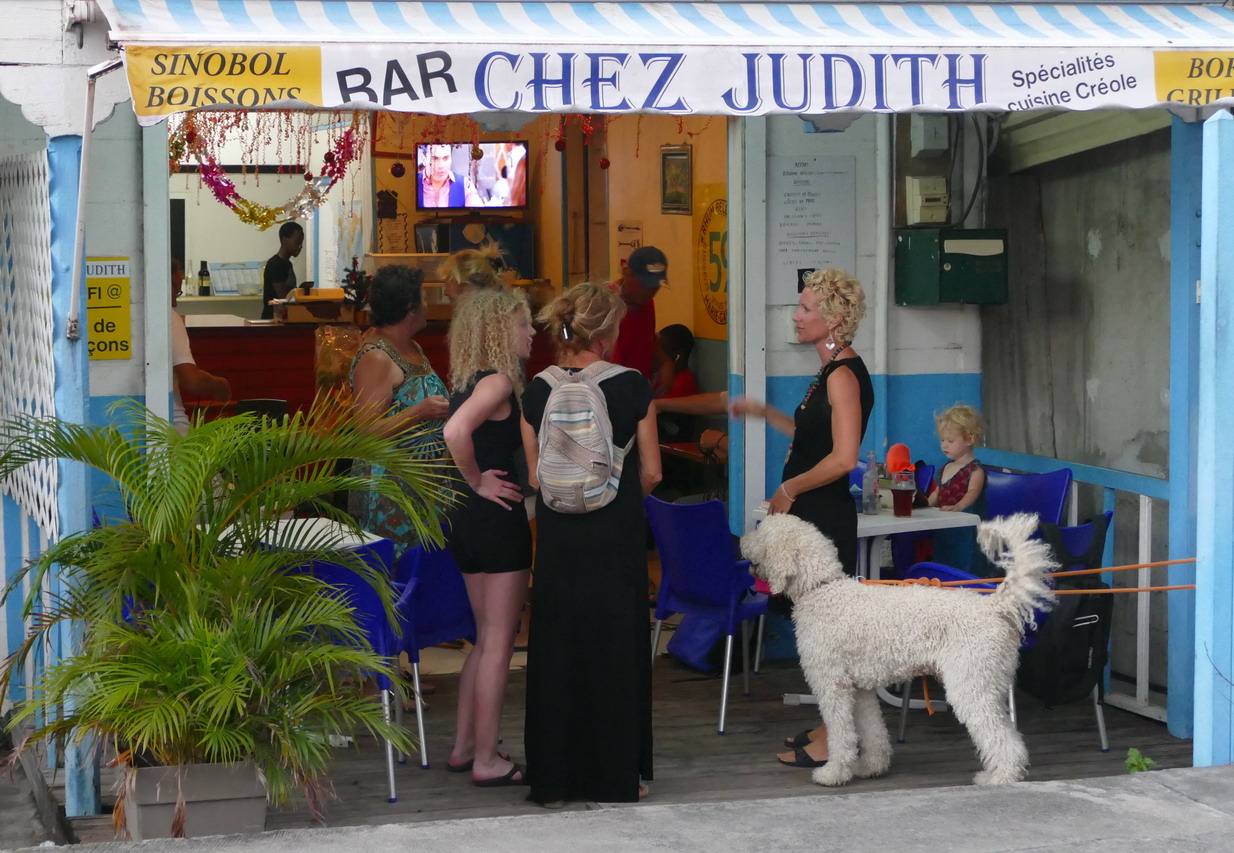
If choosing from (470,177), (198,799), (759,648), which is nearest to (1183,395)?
Answer: (759,648)

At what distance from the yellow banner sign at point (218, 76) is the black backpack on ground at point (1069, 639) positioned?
269cm

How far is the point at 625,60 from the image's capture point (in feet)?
12.6

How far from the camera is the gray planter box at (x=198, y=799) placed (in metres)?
3.49

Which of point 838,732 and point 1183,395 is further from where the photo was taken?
point 1183,395

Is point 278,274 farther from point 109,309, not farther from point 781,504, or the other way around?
point 781,504

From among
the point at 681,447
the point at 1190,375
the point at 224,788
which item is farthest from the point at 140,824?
the point at 681,447

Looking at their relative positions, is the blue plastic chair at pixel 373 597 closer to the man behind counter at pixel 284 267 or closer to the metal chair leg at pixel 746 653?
the metal chair leg at pixel 746 653

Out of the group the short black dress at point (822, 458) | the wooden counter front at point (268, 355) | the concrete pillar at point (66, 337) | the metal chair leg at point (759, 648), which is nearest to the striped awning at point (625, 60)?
the concrete pillar at point (66, 337)

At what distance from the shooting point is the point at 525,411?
4191mm

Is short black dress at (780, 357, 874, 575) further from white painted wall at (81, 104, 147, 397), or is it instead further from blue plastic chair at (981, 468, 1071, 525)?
white painted wall at (81, 104, 147, 397)

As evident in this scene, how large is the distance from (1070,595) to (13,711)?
3.40 meters

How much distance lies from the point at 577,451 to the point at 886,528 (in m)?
1.58

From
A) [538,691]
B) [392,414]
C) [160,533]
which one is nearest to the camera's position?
[160,533]

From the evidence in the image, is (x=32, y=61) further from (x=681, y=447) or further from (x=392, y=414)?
(x=681, y=447)
